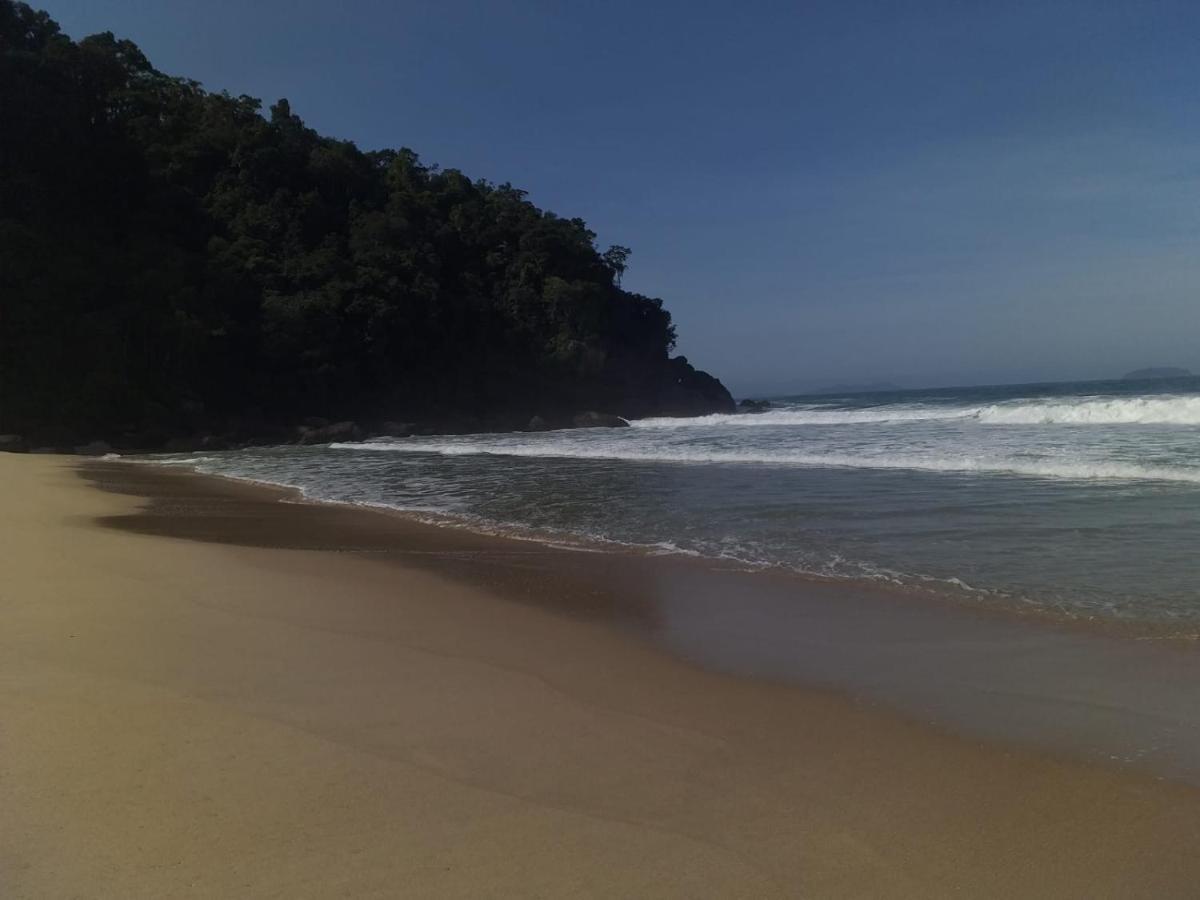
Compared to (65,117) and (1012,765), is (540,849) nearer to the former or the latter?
(1012,765)

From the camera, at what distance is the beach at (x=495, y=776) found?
217 cm

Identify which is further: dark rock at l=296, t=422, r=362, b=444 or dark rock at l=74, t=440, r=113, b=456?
dark rock at l=296, t=422, r=362, b=444

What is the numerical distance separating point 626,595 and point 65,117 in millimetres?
41698

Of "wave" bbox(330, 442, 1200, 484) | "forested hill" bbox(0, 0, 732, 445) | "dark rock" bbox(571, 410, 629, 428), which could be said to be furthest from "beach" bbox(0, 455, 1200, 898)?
"dark rock" bbox(571, 410, 629, 428)

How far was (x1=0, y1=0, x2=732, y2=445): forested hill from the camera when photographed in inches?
1218

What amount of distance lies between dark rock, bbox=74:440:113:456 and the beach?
26.2 m

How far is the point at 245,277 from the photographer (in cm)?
3716

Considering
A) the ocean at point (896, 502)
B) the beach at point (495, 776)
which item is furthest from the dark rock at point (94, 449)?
the beach at point (495, 776)

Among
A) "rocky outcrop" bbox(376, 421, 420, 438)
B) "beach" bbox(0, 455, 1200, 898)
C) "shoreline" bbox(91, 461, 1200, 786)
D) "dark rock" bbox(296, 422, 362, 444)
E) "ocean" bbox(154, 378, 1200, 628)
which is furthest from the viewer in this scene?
"rocky outcrop" bbox(376, 421, 420, 438)

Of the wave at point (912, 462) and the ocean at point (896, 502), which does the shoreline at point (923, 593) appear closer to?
the ocean at point (896, 502)

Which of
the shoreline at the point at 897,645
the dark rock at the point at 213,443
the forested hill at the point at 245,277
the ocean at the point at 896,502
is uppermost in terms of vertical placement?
the forested hill at the point at 245,277

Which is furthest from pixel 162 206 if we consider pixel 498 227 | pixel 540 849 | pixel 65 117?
pixel 540 849

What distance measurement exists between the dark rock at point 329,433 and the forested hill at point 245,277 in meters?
2.32

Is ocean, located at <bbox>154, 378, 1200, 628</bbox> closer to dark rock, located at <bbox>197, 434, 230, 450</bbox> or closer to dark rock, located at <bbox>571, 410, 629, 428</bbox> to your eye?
dark rock, located at <bbox>197, 434, 230, 450</bbox>
